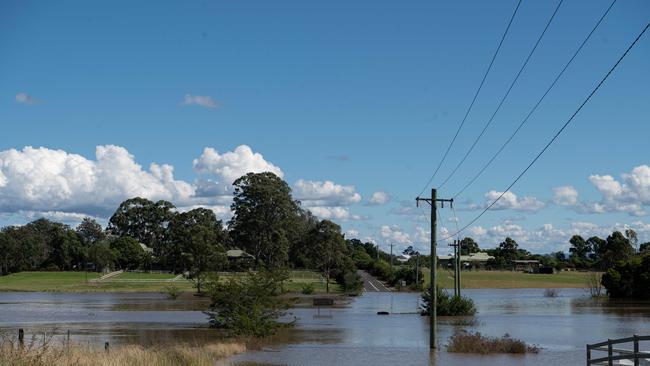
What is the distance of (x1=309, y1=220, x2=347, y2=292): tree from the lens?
138 metres

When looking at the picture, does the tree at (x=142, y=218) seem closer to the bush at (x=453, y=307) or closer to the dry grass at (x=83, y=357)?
the bush at (x=453, y=307)

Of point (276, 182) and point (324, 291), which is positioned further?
point (276, 182)

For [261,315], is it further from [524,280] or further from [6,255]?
[6,255]

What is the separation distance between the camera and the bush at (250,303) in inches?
1907

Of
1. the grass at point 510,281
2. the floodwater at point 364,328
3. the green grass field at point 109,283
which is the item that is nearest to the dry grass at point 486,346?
the floodwater at point 364,328

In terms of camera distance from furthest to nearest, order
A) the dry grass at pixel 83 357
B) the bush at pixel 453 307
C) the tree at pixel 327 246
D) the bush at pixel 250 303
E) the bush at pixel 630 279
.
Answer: the tree at pixel 327 246 < the bush at pixel 630 279 < the bush at pixel 453 307 < the bush at pixel 250 303 < the dry grass at pixel 83 357

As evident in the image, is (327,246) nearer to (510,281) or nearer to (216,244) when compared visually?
(216,244)

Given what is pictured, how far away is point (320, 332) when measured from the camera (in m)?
52.7

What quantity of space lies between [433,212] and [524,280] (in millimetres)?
119042

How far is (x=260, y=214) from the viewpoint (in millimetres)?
148125

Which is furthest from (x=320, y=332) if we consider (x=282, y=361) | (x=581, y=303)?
(x=581, y=303)

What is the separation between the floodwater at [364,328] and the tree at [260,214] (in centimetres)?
5897

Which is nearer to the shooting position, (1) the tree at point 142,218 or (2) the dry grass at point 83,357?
(2) the dry grass at point 83,357

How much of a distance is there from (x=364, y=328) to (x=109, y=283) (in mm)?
84950
